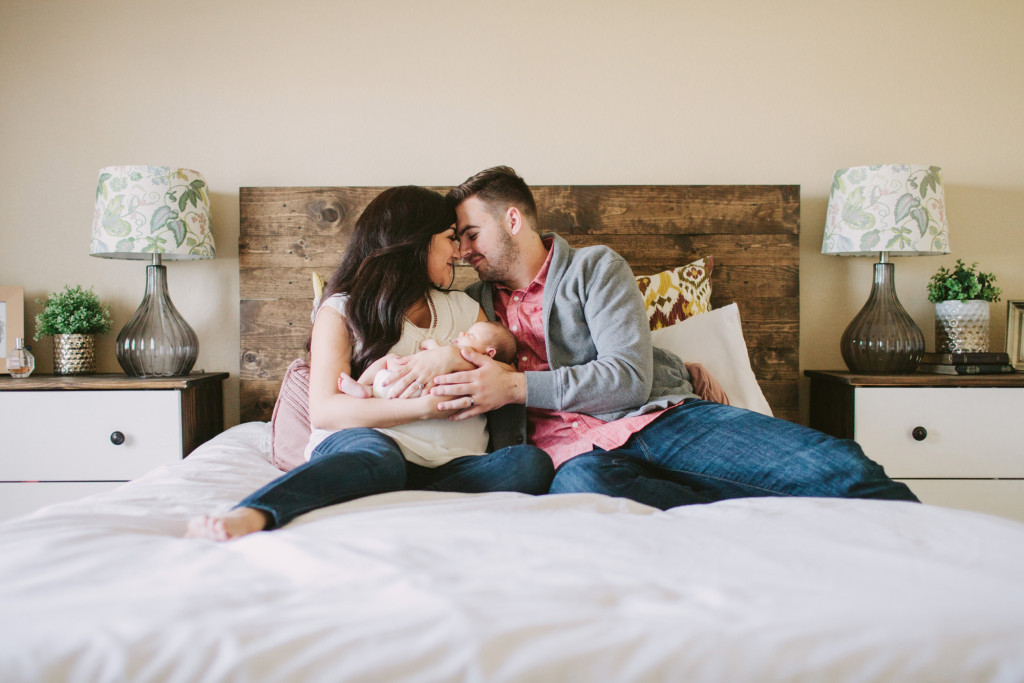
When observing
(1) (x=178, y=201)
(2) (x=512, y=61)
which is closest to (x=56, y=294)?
(1) (x=178, y=201)

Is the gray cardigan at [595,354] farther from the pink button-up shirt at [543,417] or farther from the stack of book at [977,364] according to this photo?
the stack of book at [977,364]

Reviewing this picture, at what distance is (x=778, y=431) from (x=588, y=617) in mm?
822

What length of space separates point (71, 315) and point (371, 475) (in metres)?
1.50

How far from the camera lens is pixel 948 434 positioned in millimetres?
1813

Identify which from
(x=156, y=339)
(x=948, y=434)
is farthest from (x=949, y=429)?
(x=156, y=339)

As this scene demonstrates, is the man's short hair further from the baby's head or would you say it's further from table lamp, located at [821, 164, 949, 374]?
table lamp, located at [821, 164, 949, 374]

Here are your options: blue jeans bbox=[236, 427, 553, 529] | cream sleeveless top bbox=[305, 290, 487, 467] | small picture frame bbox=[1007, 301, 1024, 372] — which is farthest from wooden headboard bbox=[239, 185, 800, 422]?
blue jeans bbox=[236, 427, 553, 529]

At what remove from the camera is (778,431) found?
1.29 metres

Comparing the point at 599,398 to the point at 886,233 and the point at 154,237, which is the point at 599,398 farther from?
the point at 154,237

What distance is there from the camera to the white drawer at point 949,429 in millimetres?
1811

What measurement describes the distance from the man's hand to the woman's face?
242mm

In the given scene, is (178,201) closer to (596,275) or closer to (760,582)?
(596,275)

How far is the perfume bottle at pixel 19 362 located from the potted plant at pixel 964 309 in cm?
278

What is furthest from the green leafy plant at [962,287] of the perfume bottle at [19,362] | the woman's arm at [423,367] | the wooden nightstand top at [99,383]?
the perfume bottle at [19,362]
